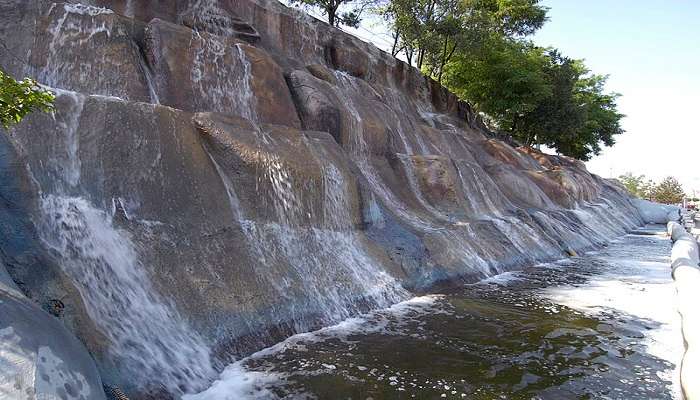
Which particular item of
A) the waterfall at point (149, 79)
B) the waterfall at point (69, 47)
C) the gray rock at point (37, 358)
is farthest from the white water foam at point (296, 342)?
the waterfall at point (69, 47)

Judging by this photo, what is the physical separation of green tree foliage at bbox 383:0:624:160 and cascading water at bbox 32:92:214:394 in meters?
19.3

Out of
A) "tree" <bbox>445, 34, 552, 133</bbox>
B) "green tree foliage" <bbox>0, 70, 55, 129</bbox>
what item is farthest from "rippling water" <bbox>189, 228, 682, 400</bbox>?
"tree" <bbox>445, 34, 552, 133</bbox>

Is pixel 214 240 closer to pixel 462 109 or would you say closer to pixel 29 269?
pixel 29 269

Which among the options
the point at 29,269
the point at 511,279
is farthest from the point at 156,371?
the point at 511,279

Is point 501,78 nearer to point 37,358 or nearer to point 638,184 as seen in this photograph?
point 37,358

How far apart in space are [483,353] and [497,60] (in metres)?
25.7

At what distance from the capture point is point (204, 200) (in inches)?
249

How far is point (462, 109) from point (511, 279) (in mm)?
18103

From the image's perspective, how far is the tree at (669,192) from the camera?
212 feet

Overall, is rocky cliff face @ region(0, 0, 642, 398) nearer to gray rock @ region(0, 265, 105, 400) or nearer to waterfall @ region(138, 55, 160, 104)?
waterfall @ region(138, 55, 160, 104)

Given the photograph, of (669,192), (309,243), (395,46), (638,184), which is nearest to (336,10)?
(395,46)

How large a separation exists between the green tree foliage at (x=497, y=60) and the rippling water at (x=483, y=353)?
1686cm

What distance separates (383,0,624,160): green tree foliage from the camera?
22812mm

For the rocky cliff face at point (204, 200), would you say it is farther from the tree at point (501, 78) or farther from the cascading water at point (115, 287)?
the tree at point (501, 78)
